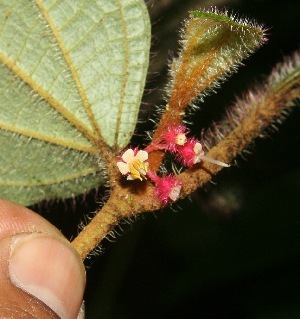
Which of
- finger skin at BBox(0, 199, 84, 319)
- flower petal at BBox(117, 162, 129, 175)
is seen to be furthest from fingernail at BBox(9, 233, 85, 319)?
flower petal at BBox(117, 162, 129, 175)

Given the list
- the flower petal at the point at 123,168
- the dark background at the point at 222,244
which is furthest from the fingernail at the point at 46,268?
the dark background at the point at 222,244

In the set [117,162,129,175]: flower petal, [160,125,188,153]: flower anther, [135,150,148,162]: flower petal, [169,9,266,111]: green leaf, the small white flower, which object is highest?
[169,9,266,111]: green leaf

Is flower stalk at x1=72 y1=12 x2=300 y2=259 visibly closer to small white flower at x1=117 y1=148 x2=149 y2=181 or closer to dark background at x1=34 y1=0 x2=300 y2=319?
small white flower at x1=117 y1=148 x2=149 y2=181

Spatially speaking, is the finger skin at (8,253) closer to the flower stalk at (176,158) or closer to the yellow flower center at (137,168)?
the flower stalk at (176,158)

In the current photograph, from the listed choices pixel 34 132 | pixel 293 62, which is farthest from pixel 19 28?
pixel 293 62

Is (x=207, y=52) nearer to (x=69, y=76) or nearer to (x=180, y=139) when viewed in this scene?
(x=180, y=139)

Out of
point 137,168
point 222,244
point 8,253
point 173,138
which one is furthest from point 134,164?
point 222,244
